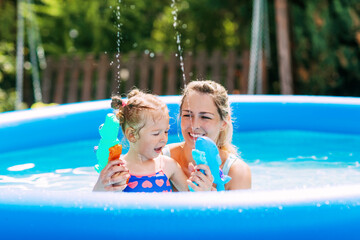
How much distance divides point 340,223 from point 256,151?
102 inches

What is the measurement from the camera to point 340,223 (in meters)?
1.97

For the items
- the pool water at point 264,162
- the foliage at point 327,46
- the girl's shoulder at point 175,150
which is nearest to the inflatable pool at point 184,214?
the girl's shoulder at point 175,150

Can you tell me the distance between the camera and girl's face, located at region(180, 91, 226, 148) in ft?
9.55

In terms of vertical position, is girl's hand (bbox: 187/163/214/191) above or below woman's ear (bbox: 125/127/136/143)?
below

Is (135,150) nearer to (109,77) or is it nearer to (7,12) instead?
(109,77)

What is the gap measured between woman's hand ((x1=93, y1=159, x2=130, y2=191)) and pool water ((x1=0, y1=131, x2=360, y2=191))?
1.13 m

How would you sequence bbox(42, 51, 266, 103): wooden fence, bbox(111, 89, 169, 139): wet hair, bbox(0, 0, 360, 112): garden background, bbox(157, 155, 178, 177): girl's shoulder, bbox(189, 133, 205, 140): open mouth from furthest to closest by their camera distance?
1. bbox(42, 51, 266, 103): wooden fence
2. bbox(0, 0, 360, 112): garden background
3. bbox(189, 133, 205, 140): open mouth
4. bbox(157, 155, 178, 177): girl's shoulder
5. bbox(111, 89, 169, 139): wet hair

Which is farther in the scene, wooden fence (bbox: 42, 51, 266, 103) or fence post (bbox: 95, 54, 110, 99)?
fence post (bbox: 95, 54, 110, 99)

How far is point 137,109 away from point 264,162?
1.88 metres

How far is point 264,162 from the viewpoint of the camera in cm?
424

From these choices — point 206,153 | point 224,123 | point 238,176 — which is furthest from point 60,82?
point 206,153

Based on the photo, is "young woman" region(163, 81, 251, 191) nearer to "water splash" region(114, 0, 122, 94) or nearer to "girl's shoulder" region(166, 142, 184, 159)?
"girl's shoulder" region(166, 142, 184, 159)


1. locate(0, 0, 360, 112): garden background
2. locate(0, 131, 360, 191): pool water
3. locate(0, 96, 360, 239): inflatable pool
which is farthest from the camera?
locate(0, 0, 360, 112): garden background

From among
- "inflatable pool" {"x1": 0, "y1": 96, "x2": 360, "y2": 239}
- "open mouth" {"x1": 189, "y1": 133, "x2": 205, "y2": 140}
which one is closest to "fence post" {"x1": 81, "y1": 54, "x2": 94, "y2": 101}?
"open mouth" {"x1": 189, "y1": 133, "x2": 205, "y2": 140}
